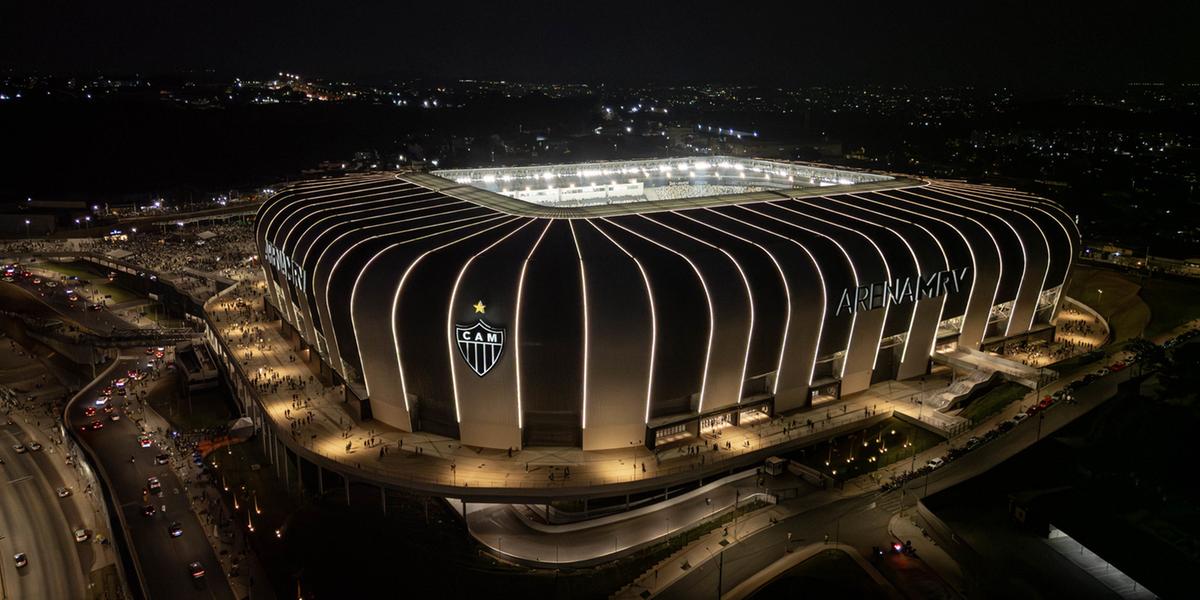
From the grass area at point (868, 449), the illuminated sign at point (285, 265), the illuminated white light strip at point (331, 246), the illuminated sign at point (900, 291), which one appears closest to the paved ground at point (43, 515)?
the illuminated white light strip at point (331, 246)

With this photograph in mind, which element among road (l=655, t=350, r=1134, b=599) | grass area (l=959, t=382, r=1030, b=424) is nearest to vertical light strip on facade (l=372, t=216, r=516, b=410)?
road (l=655, t=350, r=1134, b=599)

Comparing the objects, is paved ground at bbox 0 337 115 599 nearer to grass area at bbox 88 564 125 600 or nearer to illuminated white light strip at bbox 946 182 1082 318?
grass area at bbox 88 564 125 600

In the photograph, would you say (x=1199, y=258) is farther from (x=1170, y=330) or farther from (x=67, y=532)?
(x=67, y=532)

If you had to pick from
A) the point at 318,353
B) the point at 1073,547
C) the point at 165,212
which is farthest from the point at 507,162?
the point at 1073,547

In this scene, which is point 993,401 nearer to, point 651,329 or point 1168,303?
point 651,329

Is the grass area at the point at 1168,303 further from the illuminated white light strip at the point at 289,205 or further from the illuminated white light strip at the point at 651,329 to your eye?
the illuminated white light strip at the point at 289,205
